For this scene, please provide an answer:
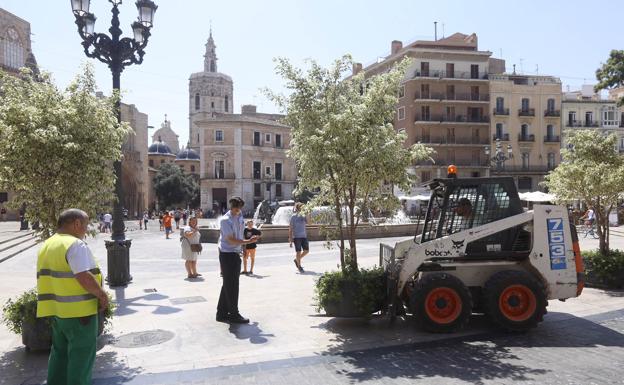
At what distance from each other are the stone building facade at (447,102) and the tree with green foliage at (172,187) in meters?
33.3

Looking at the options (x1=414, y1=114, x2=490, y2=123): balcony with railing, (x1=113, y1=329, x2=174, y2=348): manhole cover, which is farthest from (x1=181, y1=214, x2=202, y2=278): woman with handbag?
(x1=414, y1=114, x2=490, y2=123): balcony with railing

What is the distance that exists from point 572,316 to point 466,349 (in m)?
2.49

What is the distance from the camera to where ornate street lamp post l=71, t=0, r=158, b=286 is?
9.87 meters

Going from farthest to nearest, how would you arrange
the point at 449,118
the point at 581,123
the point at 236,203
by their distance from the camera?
the point at 581,123, the point at 449,118, the point at 236,203

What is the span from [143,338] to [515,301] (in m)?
4.94

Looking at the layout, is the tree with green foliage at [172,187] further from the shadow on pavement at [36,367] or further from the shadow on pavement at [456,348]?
the shadow on pavement at [36,367]

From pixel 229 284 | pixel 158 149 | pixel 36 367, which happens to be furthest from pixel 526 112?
pixel 158 149

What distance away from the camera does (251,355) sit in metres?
5.71

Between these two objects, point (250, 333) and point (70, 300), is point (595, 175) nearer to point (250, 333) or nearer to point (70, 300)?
point (250, 333)

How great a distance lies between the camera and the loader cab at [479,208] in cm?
673

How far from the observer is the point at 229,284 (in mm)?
7141

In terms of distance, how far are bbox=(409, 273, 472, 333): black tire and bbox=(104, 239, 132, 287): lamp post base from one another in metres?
6.32

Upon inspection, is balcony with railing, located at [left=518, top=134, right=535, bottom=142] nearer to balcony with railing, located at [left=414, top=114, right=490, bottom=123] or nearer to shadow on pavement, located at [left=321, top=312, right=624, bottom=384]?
balcony with railing, located at [left=414, top=114, right=490, bottom=123]

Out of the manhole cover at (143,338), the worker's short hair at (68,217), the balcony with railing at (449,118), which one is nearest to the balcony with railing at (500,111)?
the balcony with railing at (449,118)
